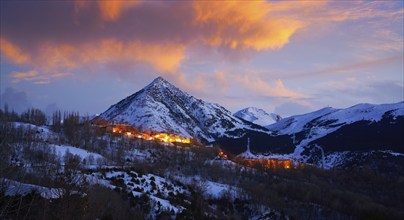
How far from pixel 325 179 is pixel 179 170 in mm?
56769

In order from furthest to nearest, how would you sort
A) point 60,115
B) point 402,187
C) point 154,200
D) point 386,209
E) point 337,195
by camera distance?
point 60,115
point 402,187
point 337,195
point 386,209
point 154,200

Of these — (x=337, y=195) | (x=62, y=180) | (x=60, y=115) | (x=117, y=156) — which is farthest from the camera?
(x=60, y=115)

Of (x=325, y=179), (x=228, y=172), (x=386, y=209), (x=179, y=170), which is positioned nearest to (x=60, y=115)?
(x=179, y=170)

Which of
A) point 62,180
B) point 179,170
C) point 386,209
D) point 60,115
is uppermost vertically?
point 60,115

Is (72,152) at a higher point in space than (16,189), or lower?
lower

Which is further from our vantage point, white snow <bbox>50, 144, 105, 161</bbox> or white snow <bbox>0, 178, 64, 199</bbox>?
white snow <bbox>50, 144, 105, 161</bbox>

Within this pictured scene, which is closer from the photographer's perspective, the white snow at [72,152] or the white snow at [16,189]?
the white snow at [16,189]

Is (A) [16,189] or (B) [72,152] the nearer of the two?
(A) [16,189]

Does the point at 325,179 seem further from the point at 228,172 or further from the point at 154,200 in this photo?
the point at 154,200

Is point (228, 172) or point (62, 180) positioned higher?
point (62, 180)

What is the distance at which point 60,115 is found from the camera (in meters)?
153

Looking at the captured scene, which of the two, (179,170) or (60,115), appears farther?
(60,115)

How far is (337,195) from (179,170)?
4639cm

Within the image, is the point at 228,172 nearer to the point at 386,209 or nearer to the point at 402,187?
the point at 386,209
